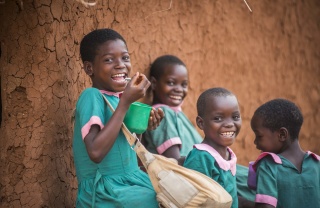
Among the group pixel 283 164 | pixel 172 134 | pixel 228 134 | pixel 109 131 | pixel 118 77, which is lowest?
pixel 283 164

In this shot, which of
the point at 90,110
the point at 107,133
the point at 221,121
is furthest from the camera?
the point at 221,121

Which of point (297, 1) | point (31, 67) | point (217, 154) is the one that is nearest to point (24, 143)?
point (31, 67)

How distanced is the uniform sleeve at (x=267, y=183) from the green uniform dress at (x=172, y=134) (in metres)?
0.74

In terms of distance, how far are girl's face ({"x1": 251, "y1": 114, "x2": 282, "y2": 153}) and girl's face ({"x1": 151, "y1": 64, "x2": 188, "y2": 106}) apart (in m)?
0.82

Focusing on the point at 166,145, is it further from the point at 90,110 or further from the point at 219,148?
the point at 90,110

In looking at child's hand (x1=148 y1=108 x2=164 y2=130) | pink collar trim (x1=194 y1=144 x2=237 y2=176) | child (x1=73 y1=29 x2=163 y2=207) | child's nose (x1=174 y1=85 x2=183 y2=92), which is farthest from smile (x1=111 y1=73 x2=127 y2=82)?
child's nose (x1=174 y1=85 x2=183 y2=92)

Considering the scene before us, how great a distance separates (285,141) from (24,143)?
5.31 feet

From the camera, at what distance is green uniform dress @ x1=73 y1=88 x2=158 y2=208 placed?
3.43m

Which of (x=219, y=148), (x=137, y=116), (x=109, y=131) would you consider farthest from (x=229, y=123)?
(x=109, y=131)

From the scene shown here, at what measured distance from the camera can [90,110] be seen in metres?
3.49

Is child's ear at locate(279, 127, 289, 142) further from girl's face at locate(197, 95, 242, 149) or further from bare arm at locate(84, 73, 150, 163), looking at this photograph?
bare arm at locate(84, 73, 150, 163)

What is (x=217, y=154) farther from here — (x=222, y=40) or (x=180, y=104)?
(x=222, y=40)

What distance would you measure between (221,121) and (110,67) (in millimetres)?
755

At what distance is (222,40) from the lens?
5.85 m
